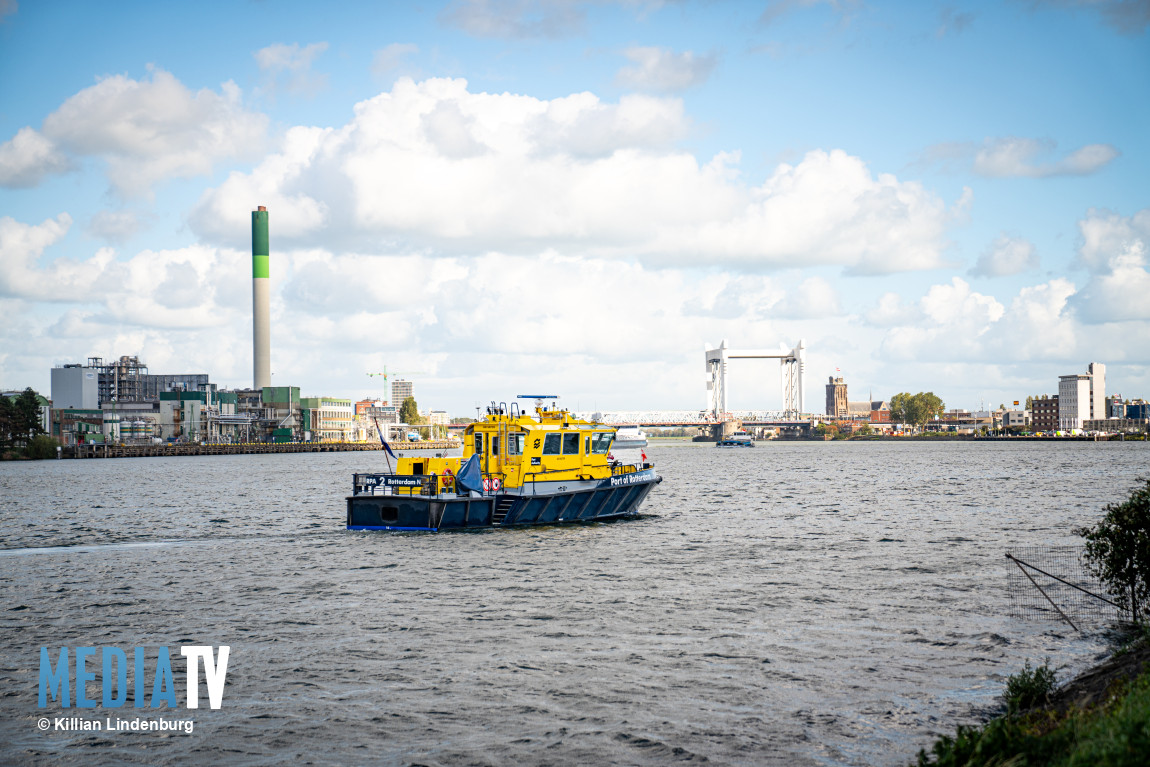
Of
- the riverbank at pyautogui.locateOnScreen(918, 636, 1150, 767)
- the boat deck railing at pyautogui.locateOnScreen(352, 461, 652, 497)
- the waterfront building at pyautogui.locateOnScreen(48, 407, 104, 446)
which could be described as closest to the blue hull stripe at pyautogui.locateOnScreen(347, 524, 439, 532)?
the boat deck railing at pyautogui.locateOnScreen(352, 461, 652, 497)

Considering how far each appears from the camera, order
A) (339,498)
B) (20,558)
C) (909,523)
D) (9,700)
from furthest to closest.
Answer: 1. (339,498)
2. (909,523)
3. (20,558)
4. (9,700)

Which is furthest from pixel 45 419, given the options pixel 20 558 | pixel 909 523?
pixel 909 523

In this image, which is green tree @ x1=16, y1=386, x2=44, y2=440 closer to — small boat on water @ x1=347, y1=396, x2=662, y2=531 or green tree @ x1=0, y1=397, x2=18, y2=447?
green tree @ x1=0, y1=397, x2=18, y2=447

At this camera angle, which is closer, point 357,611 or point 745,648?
point 745,648

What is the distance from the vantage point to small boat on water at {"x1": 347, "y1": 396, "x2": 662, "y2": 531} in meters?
38.6

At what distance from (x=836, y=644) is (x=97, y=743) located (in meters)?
13.8

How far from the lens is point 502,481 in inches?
1550

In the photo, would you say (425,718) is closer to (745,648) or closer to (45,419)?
(745,648)

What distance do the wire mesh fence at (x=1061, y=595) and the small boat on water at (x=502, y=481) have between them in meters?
17.8

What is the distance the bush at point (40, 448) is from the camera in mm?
163375

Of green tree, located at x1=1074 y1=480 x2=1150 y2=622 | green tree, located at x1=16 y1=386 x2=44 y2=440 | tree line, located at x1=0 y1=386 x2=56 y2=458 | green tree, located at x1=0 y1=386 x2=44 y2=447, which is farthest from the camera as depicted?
green tree, located at x1=16 y1=386 x2=44 y2=440

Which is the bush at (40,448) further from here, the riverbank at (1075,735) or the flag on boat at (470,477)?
the riverbank at (1075,735)

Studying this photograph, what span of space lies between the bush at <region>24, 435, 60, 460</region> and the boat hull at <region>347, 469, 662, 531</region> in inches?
5889

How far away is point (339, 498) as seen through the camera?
218 feet
